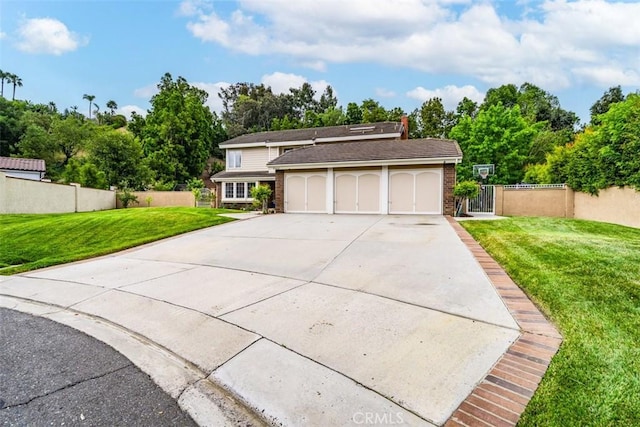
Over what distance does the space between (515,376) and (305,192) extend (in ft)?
53.7

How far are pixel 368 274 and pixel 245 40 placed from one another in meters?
14.6

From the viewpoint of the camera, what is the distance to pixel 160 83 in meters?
46.6

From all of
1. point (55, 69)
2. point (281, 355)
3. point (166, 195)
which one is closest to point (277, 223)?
point (281, 355)

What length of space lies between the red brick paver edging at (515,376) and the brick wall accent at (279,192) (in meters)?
15.5

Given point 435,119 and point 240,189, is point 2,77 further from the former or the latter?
point 435,119

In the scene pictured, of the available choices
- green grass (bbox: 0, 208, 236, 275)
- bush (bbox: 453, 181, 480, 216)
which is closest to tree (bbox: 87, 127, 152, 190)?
green grass (bbox: 0, 208, 236, 275)

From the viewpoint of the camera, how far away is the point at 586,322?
3.62m

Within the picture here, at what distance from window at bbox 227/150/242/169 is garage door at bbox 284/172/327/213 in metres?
10.1

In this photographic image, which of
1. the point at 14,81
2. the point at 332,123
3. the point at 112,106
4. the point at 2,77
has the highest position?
the point at 2,77

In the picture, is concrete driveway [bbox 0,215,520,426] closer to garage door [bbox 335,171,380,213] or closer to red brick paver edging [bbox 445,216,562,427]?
red brick paver edging [bbox 445,216,562,427]

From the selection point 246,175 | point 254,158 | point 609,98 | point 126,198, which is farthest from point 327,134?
point 609,98

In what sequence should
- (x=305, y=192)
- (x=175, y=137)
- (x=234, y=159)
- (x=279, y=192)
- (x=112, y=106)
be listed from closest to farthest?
(x=305, y=192)
(x=279, y=192)
(x=234, y=159)
(x=175, y=137)
(x=112, y=106)

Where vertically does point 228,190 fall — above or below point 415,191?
above

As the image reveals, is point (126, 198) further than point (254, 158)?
No
